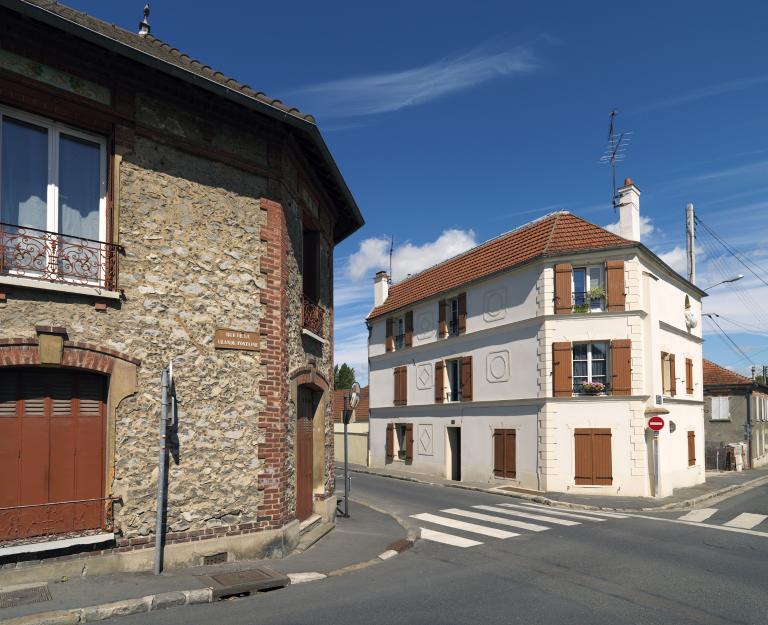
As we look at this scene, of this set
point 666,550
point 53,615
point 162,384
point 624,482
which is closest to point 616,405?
point 624,482

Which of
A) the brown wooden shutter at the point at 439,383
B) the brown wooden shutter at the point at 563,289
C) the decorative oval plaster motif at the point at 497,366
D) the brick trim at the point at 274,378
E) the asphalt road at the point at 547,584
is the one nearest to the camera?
the asphalt road at the point at 547,584

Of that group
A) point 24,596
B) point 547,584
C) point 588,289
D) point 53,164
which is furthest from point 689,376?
point 24,596

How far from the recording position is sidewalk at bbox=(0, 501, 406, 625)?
Result: 6.29 m

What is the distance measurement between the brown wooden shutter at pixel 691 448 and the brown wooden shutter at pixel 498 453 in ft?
24.0

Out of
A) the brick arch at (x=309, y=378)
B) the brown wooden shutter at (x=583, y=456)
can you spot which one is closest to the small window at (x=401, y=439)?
the brown wooden shutter at (x=583, y=456)

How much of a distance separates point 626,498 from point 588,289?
6.64 m

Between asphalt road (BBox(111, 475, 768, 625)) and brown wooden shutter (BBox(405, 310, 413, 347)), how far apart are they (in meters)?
15.4

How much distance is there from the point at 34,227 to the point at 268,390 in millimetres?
3807

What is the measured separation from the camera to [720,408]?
3225 centimetres

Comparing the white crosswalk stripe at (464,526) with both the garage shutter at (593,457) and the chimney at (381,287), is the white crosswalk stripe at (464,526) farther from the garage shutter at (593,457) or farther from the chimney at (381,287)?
the chimney at (381,287)

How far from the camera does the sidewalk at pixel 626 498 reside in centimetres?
1702

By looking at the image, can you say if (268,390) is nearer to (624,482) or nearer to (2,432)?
(2,432)

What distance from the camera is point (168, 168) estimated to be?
333 inches

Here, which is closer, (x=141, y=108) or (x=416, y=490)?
(x=141, y=108)
